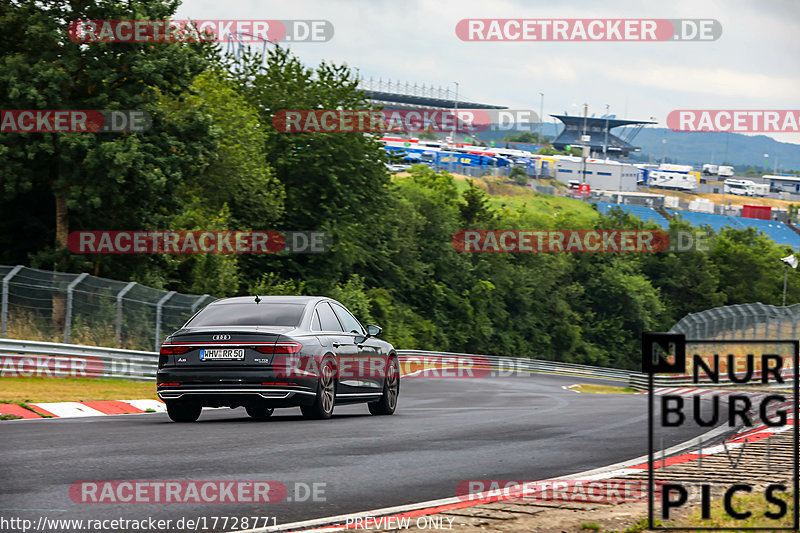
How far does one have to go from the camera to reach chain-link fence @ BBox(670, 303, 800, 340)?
31.3 meters

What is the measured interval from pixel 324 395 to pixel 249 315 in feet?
4.44

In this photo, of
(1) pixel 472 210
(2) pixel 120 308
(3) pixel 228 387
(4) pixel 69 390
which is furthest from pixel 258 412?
(1) pixel 472 210

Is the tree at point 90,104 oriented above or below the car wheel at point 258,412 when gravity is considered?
above

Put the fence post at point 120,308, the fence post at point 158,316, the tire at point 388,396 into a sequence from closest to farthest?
the tire at point 388,396, the fence post at point 120,308, the fence post at point 158,316

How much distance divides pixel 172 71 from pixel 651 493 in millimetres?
27641

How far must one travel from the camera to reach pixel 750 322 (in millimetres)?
34469

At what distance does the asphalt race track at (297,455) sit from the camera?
6.85 metres

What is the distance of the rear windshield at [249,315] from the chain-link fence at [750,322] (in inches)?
636

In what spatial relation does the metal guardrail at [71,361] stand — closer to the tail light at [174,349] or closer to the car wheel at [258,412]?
the car wheel at [258,412]

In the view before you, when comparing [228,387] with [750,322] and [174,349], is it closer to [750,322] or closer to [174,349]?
[174,349]

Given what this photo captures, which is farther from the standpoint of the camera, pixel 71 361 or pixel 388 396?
pixel 71 361

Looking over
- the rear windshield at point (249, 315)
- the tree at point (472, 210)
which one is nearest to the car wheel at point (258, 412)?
the rear windshield at point (249, 315)

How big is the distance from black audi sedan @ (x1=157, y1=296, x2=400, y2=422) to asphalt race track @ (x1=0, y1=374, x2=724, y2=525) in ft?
1.11

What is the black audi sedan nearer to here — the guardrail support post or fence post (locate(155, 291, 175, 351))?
the guardrail support post
